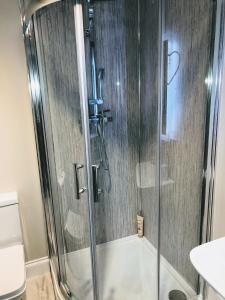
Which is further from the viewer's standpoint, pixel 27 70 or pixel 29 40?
pixel 27 70

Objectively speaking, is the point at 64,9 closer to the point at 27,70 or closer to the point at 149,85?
the point at 27,70

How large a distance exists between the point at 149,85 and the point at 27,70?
2.99 ft

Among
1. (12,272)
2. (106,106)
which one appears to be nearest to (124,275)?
(12,272)

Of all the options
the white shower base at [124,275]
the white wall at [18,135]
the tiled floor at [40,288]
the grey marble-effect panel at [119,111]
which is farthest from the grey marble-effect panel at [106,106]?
the tiled floor at [40,288]

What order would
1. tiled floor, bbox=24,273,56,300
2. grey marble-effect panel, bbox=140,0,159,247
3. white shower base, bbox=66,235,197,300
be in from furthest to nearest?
tiled floor, bbox=24,273,56,300, grey marble-effect panel, bbox=140,0,159,247, white shower base, bbox=66,235,197,300

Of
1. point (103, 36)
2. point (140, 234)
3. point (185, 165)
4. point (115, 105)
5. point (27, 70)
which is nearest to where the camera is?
point (185, 165)

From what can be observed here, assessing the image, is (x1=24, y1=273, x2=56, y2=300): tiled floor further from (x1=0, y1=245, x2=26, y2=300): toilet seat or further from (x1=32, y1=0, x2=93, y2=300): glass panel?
(x1=0, y1=245, x2=26, y2=300): toilet seat

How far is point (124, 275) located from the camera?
1.93 meters

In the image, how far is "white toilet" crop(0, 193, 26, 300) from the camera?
143cm

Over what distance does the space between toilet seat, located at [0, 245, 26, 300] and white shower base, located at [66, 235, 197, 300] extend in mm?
361

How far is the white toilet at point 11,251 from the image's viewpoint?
1.43 meters

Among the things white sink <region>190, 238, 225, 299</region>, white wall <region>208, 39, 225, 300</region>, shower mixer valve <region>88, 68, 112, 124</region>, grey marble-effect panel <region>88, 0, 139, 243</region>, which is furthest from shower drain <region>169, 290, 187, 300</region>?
shower mixer valve <region>88, 68, 112, 124</region>

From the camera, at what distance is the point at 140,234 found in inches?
90.6

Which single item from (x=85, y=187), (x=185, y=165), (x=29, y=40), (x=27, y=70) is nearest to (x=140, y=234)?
(x=185, y=165)
